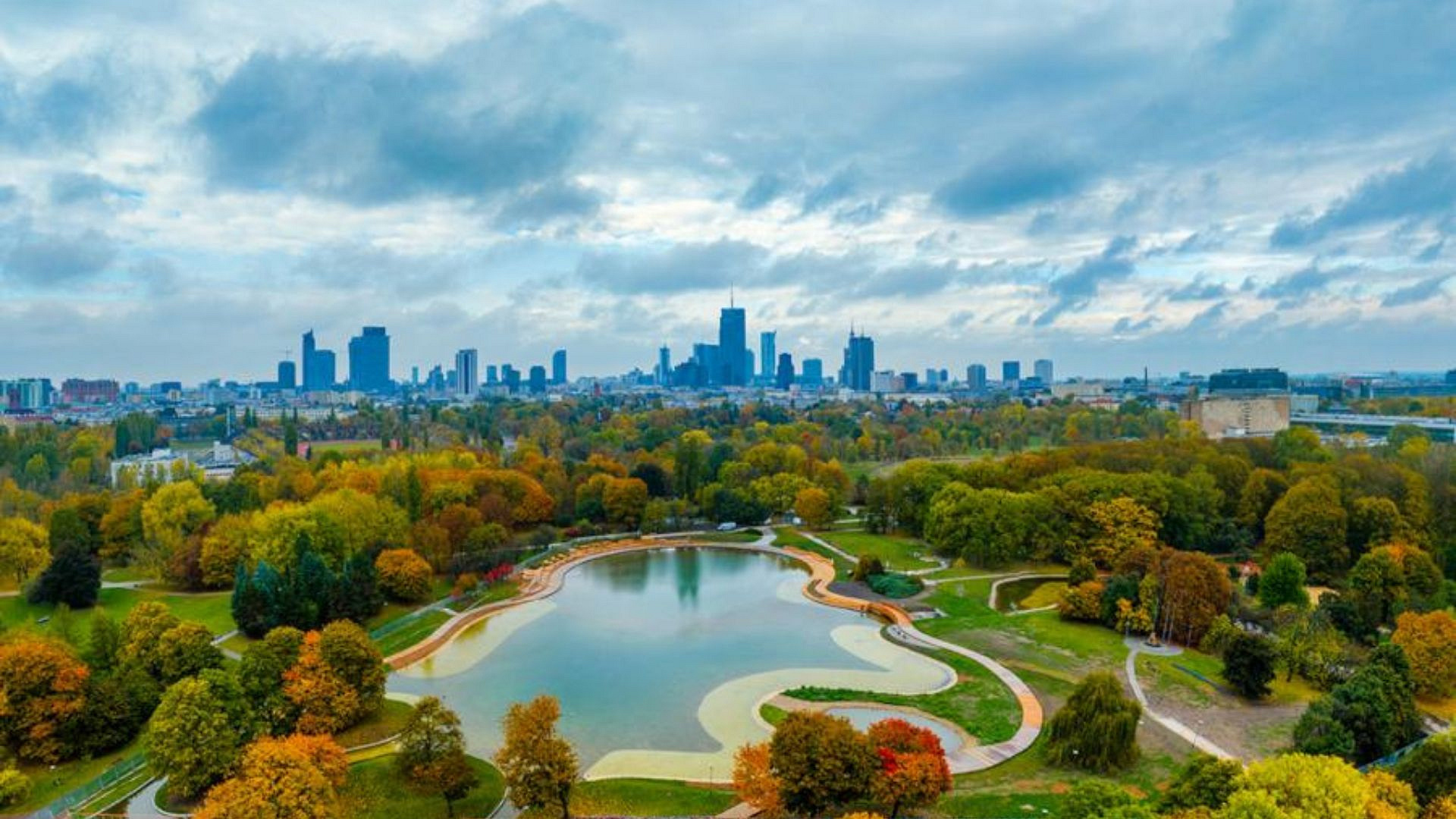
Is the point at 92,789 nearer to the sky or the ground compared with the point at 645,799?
nearer to the sky

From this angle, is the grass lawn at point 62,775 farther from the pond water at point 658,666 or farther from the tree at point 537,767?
the tree at point 537,767

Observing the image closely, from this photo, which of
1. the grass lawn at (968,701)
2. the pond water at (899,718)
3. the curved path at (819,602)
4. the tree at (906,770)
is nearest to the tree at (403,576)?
the curved path at (819,602)

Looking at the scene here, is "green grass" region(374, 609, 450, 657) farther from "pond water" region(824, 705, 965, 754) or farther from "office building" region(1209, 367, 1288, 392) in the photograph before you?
"office building" region(1209, 367, 1288, 392)

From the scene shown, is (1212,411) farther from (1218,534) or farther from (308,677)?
(308,677)

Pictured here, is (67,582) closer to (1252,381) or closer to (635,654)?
(635,654)

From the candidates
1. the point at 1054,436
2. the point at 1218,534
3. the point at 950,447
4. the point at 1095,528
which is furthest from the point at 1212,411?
the point at 1095,528

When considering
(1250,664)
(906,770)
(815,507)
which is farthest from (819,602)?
(906,770)
